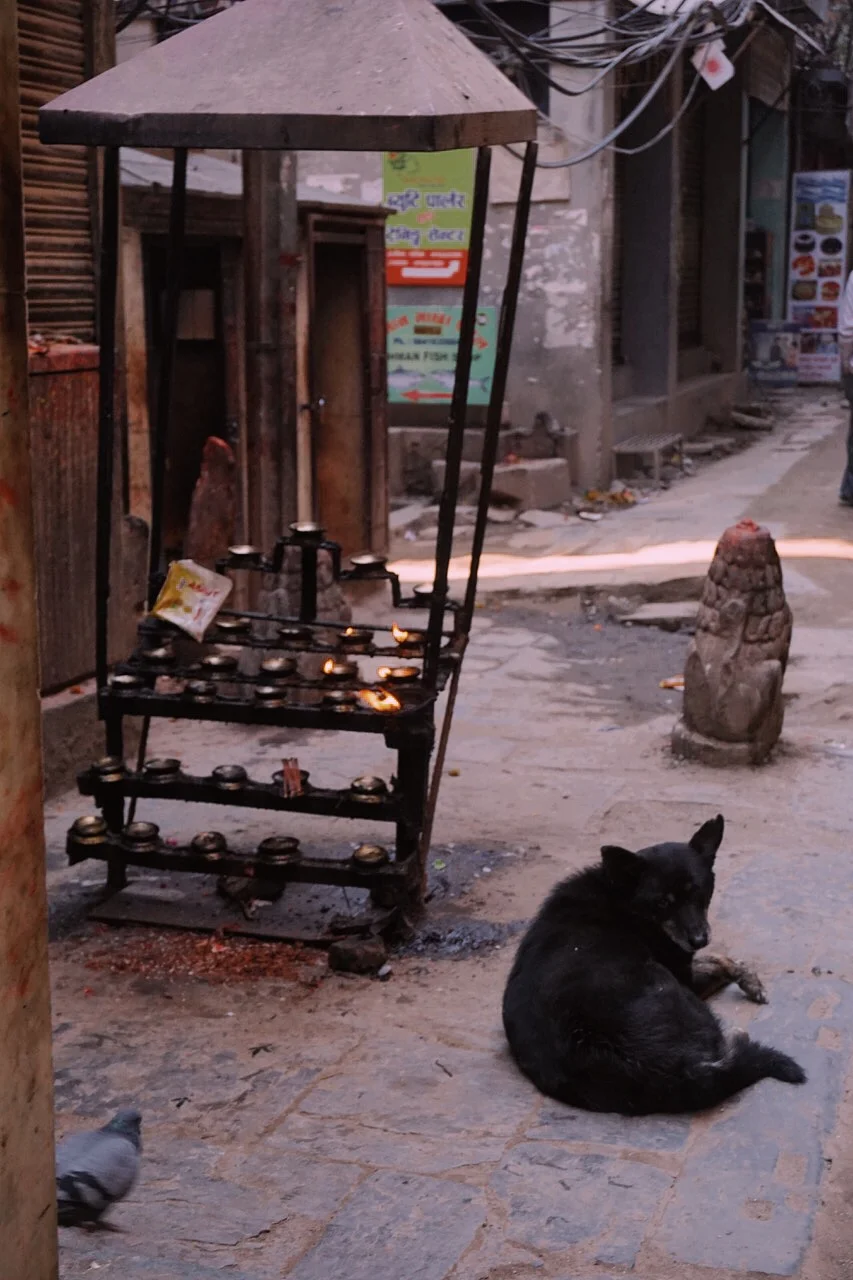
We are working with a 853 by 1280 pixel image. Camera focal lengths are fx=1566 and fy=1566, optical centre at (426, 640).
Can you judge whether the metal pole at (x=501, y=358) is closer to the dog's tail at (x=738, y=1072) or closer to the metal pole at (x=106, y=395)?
the metal pole at (x=106, y=395)

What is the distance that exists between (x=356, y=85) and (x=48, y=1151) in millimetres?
3068

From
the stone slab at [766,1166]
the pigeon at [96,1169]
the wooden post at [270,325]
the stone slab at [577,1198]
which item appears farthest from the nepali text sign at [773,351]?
the pigeon at [96,1169]

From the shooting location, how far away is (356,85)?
4.30 m

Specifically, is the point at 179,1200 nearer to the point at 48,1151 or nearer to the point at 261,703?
the point at 48,1151

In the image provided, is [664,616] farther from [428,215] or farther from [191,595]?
[428,215]

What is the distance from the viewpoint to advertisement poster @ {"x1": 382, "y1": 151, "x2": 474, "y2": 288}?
13.9 m

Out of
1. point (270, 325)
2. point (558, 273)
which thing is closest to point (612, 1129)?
point (270, 325)

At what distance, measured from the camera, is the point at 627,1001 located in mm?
3748

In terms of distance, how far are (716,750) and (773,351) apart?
16806 mm

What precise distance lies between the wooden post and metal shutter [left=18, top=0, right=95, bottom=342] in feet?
2.48

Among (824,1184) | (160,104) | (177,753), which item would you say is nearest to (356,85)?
(160,104)

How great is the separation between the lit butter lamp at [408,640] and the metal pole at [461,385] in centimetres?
18

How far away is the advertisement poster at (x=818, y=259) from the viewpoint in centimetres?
2258

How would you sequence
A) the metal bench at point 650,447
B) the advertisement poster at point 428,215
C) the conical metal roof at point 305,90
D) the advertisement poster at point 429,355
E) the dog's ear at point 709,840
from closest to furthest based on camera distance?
1. the conical metal roof at point 305,90
2. the dog's ear at point 709,840
3. the advertisement poster at point 428,215
4. the advertisement poster at point 429,355
5. the metal bench at point 650,447
